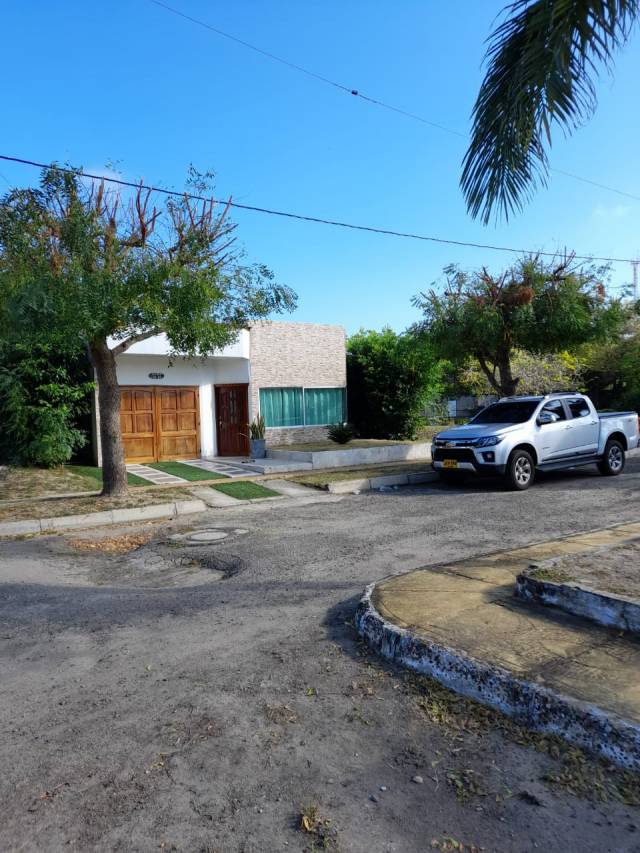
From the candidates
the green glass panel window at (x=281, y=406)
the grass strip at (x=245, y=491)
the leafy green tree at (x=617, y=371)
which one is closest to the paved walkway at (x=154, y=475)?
the grass strip at (x=245, y=491)

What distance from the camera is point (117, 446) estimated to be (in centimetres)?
1163

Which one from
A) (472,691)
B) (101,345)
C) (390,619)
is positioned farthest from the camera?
(101,345)

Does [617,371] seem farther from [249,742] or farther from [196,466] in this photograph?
[249,742]

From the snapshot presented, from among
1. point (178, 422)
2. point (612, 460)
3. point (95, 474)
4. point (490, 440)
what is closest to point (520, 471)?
point (490, 440)

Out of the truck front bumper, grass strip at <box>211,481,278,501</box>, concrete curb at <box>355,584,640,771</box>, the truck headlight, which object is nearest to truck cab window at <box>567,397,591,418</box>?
the truck headlight

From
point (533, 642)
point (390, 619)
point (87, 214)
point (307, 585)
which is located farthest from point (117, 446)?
point (533, 642)

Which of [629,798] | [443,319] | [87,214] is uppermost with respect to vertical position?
[87,214]

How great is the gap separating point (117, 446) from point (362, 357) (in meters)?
11.2

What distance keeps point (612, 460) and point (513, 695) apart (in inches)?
464

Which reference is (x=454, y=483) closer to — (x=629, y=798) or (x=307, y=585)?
(x=307, y=585)

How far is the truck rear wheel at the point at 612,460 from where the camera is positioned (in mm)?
13727

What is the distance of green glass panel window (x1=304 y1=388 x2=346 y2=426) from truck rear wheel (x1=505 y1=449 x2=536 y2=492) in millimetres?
9095

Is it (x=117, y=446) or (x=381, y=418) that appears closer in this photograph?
(x=117, y=446)

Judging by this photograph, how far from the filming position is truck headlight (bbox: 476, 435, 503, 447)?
11953 mm
